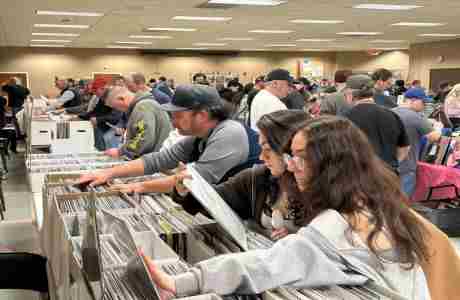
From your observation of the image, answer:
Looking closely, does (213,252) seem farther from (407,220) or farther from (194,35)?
(194,35)

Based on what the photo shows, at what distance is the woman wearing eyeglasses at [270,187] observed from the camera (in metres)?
1.53

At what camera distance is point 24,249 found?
7.46ft

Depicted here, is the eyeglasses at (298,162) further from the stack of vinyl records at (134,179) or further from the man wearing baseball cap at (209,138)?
the stack of vinyl records at (134,179)

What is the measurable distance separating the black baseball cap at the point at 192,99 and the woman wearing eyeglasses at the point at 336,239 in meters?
1.06

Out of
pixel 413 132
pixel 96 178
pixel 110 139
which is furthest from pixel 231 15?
pixel 96 178

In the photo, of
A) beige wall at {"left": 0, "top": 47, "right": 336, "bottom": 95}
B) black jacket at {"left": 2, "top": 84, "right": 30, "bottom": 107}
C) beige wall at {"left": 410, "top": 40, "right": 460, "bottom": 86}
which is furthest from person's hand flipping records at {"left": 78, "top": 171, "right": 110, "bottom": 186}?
beige wall at {"left": 0, "top": 47, "right": 336, "bottom": 95}

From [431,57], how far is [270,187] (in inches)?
673

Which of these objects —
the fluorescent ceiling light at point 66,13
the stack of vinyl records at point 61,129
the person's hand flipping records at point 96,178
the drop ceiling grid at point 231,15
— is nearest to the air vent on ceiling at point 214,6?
the drop ceiling grid at point 231,15

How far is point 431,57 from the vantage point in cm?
1716

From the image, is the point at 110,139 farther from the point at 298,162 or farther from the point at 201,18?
the point at 298,162

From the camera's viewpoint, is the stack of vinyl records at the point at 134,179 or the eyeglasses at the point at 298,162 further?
the stack of vinyl records at the point at 134,179

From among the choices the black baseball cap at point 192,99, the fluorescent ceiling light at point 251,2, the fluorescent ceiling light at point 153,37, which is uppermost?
the fluorescent ceiling light at point 251,2

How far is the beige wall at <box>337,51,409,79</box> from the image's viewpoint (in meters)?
21.5

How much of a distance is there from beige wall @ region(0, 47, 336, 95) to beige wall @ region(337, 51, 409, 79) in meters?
0.58
